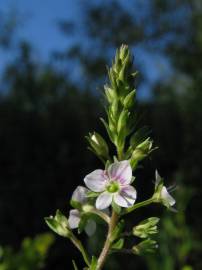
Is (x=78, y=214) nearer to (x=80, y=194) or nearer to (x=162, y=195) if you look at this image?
(x=80, y=194)

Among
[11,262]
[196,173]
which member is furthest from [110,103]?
[196,173]

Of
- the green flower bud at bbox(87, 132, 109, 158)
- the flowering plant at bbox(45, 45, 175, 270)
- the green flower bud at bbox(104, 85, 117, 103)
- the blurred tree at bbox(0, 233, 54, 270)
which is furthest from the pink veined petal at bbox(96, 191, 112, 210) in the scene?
the blurred tree at bbox(0, 233, 54, 270)

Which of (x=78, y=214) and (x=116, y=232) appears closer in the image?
(x=116, y=232)

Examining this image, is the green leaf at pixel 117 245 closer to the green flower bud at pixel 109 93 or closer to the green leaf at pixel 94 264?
the green leaf at pixel 94 264

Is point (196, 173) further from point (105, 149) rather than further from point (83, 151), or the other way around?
point (105, 149)

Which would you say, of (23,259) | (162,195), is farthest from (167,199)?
(23,259)

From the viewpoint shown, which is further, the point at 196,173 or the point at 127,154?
the point at 196,173
